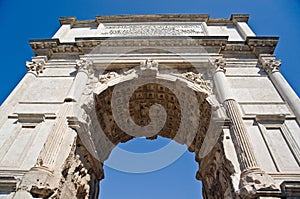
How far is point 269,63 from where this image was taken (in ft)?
36.2

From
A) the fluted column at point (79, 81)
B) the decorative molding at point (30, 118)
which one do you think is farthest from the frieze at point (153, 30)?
the decorative molding at point (30, 118)

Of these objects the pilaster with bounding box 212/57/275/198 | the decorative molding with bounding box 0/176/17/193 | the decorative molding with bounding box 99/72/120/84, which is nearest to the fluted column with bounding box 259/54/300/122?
the pilaster with bounding box 212/57/275/198

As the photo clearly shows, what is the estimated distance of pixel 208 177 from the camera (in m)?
9.86

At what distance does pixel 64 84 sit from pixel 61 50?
2.48 metres

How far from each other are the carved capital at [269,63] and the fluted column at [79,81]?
7.49 metres

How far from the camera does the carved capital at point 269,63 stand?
35.4 ft

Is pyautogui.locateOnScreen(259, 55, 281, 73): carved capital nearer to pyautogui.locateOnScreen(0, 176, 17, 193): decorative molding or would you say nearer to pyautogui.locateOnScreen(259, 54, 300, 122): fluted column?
pyautogui.locateOnScreen(259, 54, 300, 122): fluted column

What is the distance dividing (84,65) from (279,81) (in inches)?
312

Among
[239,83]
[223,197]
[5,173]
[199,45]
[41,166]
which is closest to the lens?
[41,166]

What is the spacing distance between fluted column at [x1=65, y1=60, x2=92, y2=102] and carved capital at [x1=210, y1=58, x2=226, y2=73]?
5276 millimetres

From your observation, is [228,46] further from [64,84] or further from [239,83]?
[64,84]

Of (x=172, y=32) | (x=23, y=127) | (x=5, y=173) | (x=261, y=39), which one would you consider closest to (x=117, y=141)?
(x=23, y=127)

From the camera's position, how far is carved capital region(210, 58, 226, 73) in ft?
34.8

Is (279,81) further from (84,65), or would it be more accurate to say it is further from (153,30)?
(84,65)
